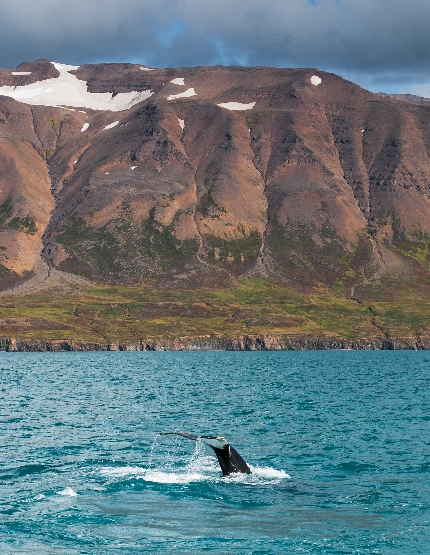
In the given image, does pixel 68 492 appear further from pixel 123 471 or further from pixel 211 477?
pixel 211 477

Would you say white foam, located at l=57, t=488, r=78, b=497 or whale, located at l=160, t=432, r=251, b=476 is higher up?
whale, located at l=160, t=432, r=251, b=476

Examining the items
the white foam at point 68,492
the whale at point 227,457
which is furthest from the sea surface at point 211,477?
the whale at point 227,457

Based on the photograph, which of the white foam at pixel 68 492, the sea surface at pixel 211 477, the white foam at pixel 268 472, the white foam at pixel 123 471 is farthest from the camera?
the white foam at pixel 123 471

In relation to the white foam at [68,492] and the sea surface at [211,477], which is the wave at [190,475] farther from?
the white foam at [68,492]

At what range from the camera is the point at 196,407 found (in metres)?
88.9

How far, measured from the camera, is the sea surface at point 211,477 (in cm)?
3515

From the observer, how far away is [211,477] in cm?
4788

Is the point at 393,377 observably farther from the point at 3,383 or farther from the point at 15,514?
the point at 15,514

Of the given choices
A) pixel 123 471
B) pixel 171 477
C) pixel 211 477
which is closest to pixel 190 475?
pixel 171 477

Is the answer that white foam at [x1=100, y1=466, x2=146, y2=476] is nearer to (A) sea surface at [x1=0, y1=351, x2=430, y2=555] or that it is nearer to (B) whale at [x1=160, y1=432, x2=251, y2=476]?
(A) sea surface at [x1=0, y1=351, x2=430, y2=555]

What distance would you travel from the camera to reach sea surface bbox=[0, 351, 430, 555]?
1384 inches

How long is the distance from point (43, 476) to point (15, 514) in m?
8.77

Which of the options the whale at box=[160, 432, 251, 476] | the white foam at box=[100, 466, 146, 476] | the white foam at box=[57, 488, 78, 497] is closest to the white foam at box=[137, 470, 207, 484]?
the white foam at box=[100, 466, 146, 476]

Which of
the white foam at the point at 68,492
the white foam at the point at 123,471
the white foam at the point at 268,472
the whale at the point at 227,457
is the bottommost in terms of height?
the white foam at the point at 123,471
